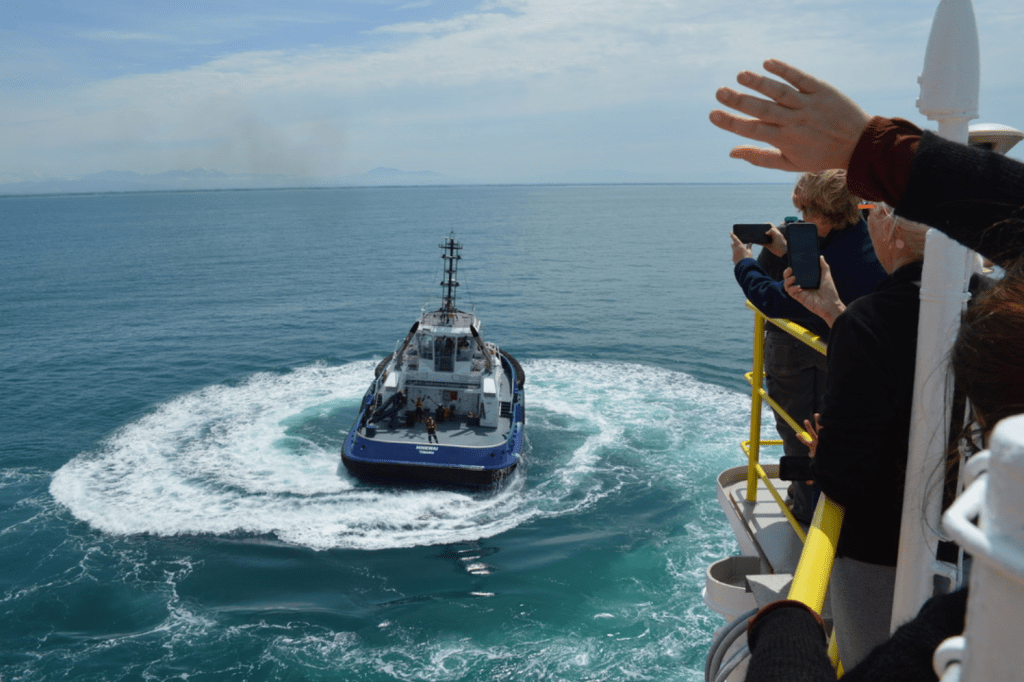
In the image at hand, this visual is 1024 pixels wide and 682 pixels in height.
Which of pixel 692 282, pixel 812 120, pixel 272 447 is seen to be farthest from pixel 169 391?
pixel 692 282

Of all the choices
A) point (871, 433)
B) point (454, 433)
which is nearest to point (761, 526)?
point (871, 433)

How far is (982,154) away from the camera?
1741mm

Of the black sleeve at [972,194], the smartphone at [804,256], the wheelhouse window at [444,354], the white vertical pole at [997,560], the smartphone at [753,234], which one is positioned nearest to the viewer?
the white vertical pole at [997,560]

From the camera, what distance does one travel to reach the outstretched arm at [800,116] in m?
2.10

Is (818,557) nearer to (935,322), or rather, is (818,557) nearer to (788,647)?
(788,647)

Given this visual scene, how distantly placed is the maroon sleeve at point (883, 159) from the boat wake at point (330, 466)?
66.0 feet

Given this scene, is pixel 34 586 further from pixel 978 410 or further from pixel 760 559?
pixel 978 410

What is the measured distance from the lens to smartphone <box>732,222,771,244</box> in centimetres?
532

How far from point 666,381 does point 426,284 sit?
37.7 meters

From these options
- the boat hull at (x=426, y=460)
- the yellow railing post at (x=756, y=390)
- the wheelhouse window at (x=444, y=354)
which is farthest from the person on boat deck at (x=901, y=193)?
the wheelhouse window at (x=444, y=354)

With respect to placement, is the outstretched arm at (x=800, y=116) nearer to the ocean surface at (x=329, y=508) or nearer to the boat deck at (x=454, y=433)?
the ocean surface at (x=329, y=508)

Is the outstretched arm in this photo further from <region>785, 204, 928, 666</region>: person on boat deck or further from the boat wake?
the boat wake

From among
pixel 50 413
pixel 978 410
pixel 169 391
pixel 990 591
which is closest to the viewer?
pixel 990 591

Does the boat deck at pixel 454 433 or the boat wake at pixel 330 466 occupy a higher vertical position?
the boat deck at pixel 454 433
